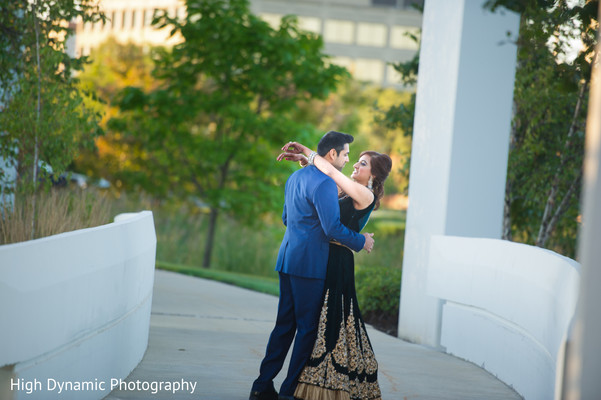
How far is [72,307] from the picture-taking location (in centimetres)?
491

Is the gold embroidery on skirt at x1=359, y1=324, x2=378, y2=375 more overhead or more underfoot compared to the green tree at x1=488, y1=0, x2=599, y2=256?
more underfoot

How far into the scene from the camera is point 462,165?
962 cm

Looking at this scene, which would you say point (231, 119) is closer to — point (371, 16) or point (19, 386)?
point (19, 386)

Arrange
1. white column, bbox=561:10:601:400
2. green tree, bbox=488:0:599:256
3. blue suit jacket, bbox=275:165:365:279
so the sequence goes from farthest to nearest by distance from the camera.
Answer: green tree, bbox=488:0:599:256
blue suit jacket, bbox=275:165:365:279
white column, bbox=561:10:601:400

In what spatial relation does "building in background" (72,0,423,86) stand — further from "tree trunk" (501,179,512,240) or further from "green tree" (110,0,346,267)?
"tree trunk" (501,179,512,240)

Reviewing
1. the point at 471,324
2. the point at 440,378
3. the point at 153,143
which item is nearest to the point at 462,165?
the point at 471,324

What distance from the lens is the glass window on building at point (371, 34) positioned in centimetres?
9394

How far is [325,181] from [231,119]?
51.4 feet

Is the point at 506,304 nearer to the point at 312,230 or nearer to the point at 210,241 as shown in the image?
the point at 312,230

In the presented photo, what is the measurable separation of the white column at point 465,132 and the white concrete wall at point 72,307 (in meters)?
3.97

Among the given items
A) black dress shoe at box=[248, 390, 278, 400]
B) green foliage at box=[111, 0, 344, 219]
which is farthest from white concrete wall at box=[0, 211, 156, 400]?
green foliage at box=[111, 0, 344, 219]

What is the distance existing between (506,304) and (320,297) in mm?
2462

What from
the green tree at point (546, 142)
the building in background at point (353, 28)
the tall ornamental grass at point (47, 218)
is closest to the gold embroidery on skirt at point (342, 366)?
the tall ornamental grass at point (47, 218)

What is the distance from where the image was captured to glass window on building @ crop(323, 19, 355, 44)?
9250cm
